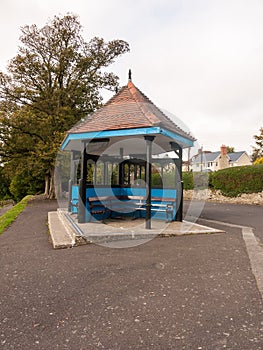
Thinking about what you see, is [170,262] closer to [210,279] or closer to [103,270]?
[210,279]

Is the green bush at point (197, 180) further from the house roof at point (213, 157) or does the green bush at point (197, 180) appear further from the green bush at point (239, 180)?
the house roof at point (213, 157)

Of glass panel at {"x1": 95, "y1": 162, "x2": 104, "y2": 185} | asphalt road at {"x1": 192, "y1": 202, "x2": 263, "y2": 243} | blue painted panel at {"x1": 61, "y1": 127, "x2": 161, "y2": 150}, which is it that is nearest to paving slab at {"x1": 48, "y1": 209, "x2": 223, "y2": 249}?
asphalt road at {"x1": 192, "y1": 202, "x2": 263, "y2": 243}

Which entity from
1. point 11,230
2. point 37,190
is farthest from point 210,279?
point 37,190

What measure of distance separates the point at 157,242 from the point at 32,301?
11.1ft

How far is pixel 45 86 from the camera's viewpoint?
2067 cm

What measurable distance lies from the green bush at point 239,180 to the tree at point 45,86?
40.7 ft

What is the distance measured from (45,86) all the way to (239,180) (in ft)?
55.7

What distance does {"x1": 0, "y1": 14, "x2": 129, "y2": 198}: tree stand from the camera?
1919cm

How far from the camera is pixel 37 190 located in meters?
35.1

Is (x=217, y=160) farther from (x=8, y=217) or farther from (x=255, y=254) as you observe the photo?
(x=255, y=254)

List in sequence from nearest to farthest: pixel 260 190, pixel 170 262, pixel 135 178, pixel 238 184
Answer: pixel 170 262 < pixel 135 178 < pixel 260 190 < pixel 238 184

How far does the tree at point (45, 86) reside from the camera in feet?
63.0

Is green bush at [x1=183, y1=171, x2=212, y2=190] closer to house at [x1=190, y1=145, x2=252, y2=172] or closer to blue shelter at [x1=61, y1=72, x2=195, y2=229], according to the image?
blue shelter at [x1=61, y1=72, x2=195, y2=229]

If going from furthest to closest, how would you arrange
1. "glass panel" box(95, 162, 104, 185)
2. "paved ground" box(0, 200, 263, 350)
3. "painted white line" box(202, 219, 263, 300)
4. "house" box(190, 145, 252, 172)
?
"house" box(190, 145, 252, 172), "glass panel" box(95, 162, 104, 185), "painted white line" box(202, 219, 263, 300), "paved ground" box(0, 200, 263, 350)
